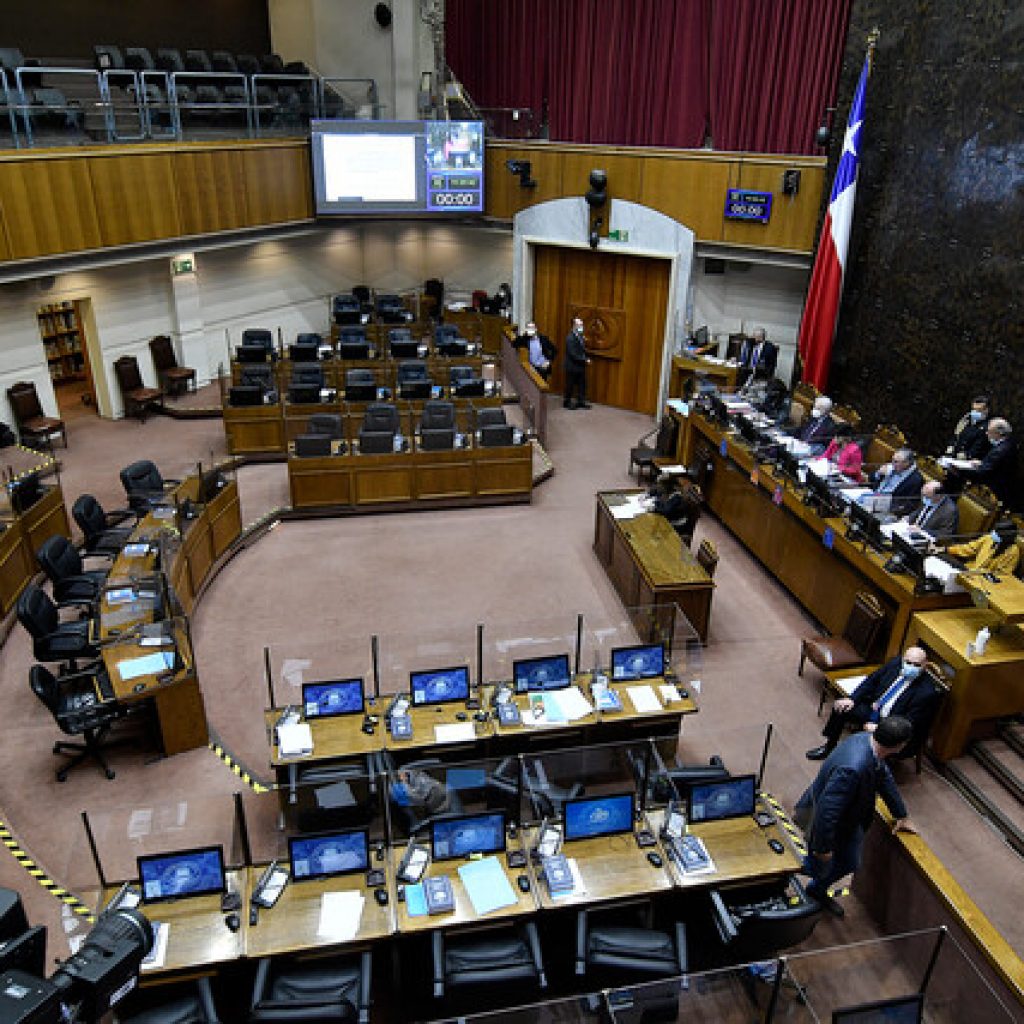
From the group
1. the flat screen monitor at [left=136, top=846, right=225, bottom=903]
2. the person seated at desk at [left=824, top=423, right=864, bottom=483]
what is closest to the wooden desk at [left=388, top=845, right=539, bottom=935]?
the flat screen monitor at [left=136, top=846, right=225, bottom=903]

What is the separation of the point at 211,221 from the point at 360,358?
316 cm

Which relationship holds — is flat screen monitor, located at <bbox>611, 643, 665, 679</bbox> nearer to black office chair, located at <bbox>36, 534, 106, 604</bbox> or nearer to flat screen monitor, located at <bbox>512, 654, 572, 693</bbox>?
flat screen monitor, located at <bbox>512, 654, 572, 693</bbox>

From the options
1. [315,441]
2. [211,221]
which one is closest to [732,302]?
[315,441]

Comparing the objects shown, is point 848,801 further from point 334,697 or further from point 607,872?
point 334,697

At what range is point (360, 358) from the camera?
14406 millimetres

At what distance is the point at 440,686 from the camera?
6.77m

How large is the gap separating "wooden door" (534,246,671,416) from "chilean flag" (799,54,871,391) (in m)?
3.20

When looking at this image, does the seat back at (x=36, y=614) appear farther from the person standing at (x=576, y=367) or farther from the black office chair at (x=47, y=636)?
the person standing at (x=576, y=367)

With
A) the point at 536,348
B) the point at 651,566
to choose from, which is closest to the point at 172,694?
the point at 651,566

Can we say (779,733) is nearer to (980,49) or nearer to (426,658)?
(426,658)

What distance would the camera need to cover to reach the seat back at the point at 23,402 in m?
12.6

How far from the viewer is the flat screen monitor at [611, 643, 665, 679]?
707 cm

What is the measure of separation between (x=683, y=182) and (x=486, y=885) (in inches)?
457

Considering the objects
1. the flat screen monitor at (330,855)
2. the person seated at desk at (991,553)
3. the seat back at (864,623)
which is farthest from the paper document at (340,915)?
the person seated at desk at (991,553)
